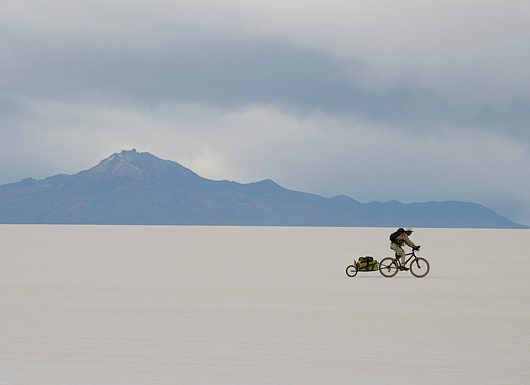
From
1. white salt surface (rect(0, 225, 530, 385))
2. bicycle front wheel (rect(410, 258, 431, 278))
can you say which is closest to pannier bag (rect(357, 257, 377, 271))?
white salt surface (rect(0, 225, 530, 385))

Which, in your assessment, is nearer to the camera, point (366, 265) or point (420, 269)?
point (366, 265)

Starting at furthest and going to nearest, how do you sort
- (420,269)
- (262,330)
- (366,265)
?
(420,269), (366,265), (262,330)

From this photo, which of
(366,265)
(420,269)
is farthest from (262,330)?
(420,269)

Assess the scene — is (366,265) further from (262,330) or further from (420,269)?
(262,330)

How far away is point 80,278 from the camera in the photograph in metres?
20.6

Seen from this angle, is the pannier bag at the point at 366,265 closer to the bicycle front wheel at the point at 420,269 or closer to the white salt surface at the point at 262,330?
the white salt surface at the point at 262,330

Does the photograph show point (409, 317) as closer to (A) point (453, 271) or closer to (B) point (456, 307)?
(B) point (456, 307)

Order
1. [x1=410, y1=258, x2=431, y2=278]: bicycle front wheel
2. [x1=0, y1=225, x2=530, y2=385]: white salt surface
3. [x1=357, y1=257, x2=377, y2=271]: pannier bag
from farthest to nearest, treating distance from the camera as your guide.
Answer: [x1=357, y1=257, x2=377, y2=271]: pannier bag → [x1=410, y1=258, x2=431, y2=278]: bicycle front wheel → [x1=0, y1=225, x2=530, y2=385]: white salt surface

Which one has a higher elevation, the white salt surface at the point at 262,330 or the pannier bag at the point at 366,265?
the pannier bag at the point at 366,265

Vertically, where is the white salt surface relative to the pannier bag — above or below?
below

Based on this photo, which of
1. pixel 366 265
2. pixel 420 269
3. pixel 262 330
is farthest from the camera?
pixel 420 269

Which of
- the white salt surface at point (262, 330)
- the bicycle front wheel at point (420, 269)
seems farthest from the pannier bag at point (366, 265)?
the bicycle front wheel at point (420, 269)

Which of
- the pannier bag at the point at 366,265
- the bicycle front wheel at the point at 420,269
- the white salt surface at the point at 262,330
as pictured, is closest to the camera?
the white salt surface at the point at 262,330

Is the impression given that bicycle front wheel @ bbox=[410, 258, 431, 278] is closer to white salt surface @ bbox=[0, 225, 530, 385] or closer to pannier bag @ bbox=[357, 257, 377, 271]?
white salt surface @ bbox=[0, 225, 530, 385]
